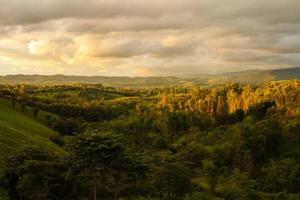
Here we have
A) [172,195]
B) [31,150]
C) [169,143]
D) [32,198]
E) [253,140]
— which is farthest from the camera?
[169,143]

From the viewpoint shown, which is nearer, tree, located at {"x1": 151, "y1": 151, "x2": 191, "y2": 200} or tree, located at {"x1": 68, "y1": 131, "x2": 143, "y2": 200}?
tree, located at {"x1": 68, "y1": 131, "x2": 143, "y2": 200}

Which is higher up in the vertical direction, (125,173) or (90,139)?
(90,139)

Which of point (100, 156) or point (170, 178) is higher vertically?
point (100, 156)

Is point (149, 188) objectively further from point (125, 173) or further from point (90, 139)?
point (90, 139)

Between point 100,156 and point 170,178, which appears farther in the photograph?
point 170,178

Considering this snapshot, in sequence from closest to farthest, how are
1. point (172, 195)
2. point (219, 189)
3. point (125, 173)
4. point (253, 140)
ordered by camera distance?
point (125, 173) < point (172, 195) < point (219, 189) < point (253, 140)

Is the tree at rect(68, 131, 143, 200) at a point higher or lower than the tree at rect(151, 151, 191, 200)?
higher

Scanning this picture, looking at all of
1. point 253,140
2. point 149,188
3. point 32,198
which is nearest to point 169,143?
point 253,140

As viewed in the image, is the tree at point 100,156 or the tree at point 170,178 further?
the tree at point 170,178

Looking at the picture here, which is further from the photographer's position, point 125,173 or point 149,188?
point 149,188

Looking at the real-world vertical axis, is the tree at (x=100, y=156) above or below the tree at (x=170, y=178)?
above

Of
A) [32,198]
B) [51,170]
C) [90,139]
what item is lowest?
[32,198]
